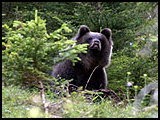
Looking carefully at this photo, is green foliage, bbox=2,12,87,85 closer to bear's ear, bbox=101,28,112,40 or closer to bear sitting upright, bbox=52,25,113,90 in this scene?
bear sitting upright, bbox=52,25,113,90

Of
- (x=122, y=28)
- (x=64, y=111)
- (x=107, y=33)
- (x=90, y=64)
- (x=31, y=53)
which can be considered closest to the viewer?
(x=31, y=53)

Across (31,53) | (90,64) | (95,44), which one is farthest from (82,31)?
(31,53)

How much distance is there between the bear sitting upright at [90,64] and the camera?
23.2 feet

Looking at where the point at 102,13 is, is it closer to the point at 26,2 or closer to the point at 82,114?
the point at 26,2

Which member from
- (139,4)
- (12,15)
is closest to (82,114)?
(139,4)

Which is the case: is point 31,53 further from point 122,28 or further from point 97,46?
point 122,28

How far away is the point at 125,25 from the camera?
1028 centimetres

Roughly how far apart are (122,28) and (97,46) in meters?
3.85

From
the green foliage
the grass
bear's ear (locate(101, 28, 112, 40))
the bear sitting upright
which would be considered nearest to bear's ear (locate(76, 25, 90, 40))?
the bear sitting upright

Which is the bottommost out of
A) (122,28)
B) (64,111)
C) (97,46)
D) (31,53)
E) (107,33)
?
(64,111)

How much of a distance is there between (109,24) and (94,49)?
11.3 ft

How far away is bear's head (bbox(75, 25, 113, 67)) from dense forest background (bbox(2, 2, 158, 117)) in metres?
0.80

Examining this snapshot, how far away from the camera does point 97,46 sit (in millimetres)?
7031

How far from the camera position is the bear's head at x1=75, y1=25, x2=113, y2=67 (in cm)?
726
